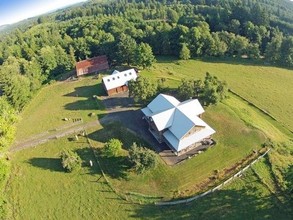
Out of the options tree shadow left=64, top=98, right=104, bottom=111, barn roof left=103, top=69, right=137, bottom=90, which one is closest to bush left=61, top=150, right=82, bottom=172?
tree shadow left=64, top=98, right=104, bottom=111

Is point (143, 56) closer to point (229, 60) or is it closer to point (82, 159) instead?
point (229, 60)

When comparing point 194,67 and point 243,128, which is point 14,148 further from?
point 194,67

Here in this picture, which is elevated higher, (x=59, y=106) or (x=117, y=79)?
(x=117, y=79)

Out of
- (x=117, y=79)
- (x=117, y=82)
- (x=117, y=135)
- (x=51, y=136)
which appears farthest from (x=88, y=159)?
(x=117, y=79)

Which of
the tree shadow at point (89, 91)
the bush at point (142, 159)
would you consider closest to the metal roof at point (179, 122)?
the bush at point (142, 159)

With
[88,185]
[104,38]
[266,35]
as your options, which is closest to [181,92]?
[88,185]

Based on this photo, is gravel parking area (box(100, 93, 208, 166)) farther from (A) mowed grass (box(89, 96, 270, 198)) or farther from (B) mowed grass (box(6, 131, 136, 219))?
(B) mowed grass (box(6, 131, 136, 219))

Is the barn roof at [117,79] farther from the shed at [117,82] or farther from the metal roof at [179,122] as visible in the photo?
the metal roof at [179,122]

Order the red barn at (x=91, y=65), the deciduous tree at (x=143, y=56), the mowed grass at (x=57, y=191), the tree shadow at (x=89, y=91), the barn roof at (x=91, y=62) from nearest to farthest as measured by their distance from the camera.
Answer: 1. the mowed grass at (x=57, y=191)
2. the tree shadow at (x=89, y=91)
3. the deciduous tree at (x=143, y=56)
4. the red barn at (x=91, y=65)
5. the barn roof at (x=91, y=62)
